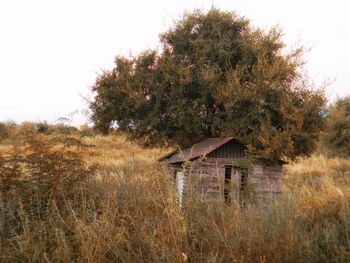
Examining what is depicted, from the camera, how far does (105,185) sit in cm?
670

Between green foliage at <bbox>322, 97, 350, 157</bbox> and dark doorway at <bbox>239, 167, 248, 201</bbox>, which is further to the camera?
green foliage at <bbox>322, 97, 350, 157</bbox>

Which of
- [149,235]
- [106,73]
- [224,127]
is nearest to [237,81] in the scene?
[224,127]

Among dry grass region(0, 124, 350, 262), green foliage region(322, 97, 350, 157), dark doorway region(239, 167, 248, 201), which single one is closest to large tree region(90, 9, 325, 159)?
dark doorway region(239, 167, 248, 201)

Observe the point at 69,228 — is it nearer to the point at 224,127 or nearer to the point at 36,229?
the point at 36,229

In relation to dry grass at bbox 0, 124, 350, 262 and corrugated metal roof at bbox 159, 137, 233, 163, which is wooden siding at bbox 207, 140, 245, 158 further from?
dry grass at bbox 0, 124, 350, 262

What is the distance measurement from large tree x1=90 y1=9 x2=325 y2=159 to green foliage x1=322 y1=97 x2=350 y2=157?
688 inches

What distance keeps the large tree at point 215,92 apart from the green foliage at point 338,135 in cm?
1748

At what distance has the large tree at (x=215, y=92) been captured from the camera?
14.7 m

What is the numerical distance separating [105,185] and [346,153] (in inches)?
1132

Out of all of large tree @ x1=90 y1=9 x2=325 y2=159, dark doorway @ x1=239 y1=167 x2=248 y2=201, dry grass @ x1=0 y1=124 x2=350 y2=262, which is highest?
large tree @ x1=90 y1=9 x2=325 y2=159

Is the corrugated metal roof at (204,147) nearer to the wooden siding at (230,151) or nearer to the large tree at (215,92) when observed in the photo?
the wooden siding at (230,151)

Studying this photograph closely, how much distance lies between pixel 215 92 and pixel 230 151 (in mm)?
2413

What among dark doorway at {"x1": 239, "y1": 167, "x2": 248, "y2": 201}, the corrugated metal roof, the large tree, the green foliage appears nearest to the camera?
dark doorway at {"x1": 239, "y1": 167, "x2": 248, "y2": 201}

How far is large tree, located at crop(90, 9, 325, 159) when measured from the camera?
14664 millimetres
